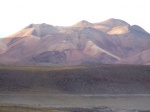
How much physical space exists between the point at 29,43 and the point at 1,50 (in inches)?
523

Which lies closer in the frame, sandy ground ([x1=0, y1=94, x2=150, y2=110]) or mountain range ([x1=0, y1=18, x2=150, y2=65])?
sandy ground ([x1=0, y1=94, x2=150, y2=110])

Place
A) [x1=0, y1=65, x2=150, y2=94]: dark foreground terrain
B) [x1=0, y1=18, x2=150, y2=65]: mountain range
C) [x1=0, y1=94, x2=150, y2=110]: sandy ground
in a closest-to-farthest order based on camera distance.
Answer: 1. [x1=0, y1=94, x2=150, y2=110]: sandy ground
2. [x1=0, y1=65, x2=150, y2=94]: dark foreground terrain
3. [x1=0, y1=18, x2=150, y2=65]: mountain range

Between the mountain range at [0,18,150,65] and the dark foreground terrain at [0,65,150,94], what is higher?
the dark foreground terrain at [0,65,150,94]

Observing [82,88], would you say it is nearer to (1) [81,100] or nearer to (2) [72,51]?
(1) [81,100]

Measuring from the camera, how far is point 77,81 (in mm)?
81938

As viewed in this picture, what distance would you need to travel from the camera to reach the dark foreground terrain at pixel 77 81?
254 ft

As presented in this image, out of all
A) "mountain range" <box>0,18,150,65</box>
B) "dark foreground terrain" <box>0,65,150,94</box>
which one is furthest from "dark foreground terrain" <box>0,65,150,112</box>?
"mountain range" <box>0,18,150,65</box>

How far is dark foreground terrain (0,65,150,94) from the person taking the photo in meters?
77.5

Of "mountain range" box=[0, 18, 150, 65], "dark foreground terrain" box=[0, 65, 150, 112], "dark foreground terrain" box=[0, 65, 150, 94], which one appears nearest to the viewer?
"dark foreground terrain" box=[0, 65, 150, 112]

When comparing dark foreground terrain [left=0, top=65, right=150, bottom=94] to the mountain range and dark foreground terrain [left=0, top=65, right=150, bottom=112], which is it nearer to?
dark foreground terrain [left=0, top=65, right=150, bottom=112]

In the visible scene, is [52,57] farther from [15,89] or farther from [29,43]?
[15,89]

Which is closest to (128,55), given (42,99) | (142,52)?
(142,52)

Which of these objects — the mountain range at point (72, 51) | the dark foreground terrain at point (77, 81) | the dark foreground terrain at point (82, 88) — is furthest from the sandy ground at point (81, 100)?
the mountain range at point (72, 51)

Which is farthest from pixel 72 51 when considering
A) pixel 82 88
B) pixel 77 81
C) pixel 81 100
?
pixel 81 100
